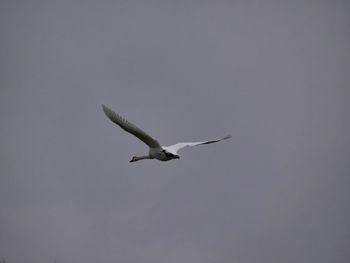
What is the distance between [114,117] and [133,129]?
137 centimetres

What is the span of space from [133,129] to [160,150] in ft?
9.90

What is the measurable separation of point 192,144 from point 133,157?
5.89m

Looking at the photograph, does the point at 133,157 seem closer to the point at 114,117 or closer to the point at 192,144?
the point at 192,144

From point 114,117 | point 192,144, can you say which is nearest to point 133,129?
point 114,117

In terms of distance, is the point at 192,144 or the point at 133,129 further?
the point at 192,144

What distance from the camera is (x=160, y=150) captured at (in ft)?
192

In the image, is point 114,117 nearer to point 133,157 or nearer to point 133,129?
point 133,129

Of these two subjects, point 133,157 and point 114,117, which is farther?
point 133,157

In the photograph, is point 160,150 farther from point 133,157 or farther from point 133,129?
point 133,157

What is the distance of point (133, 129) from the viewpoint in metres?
56.3

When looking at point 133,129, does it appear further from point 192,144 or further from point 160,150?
point 192,144

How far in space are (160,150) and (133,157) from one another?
9085 millimetres

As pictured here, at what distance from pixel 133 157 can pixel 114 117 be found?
11.6m

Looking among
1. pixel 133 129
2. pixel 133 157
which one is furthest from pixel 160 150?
pixel 133 157
